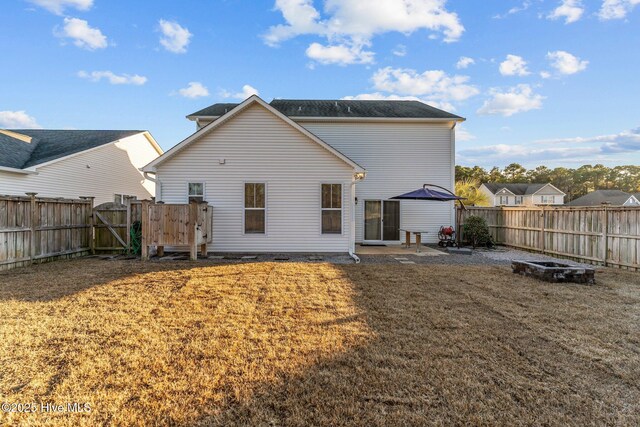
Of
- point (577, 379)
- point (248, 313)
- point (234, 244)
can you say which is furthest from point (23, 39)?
point (577, 379)

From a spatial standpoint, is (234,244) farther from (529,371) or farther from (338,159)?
(529,371)

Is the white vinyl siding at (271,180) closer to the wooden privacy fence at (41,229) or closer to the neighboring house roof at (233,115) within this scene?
the neighboring house roof at (233,115)

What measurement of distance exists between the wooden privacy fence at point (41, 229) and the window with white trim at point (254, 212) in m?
5.41

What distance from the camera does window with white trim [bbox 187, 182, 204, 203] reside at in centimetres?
1098

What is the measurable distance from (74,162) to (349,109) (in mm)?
13650

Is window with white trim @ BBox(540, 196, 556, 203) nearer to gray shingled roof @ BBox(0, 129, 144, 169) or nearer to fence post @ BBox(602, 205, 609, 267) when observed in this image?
fence post @ BBox(602, 205, 609, 267)

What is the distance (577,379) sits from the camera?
2891 mm

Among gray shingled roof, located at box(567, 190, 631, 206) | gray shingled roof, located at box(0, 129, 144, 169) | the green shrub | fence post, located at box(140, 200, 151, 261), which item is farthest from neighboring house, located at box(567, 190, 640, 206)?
gray shingled roof, located at box(0, 129, 144, 169)

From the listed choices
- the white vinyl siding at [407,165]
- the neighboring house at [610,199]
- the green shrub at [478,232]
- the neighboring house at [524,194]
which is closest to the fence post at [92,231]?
the white vinyl siding at [407,165]

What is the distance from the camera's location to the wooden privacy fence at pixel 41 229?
26.1 feet

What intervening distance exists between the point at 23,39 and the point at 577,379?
2071 cm

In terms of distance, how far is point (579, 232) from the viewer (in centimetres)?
1002

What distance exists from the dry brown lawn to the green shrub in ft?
23.1

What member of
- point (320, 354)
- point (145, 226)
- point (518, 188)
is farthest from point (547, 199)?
point (320, 354)
